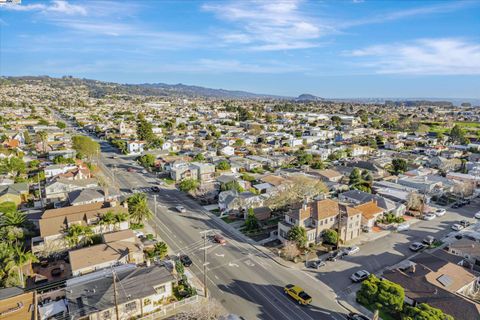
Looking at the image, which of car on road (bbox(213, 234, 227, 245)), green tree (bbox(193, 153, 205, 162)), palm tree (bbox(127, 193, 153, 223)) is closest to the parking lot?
car on road (bbox(213, 234, 227, 245))

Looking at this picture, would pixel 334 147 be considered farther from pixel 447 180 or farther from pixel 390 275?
pixel 390 275

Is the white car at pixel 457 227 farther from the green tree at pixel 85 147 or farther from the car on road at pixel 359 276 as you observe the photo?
the green tree at pixel 85 147

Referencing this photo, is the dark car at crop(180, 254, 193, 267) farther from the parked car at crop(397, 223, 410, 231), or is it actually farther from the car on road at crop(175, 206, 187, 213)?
the parked car at crop(397, 223, 410, 231)

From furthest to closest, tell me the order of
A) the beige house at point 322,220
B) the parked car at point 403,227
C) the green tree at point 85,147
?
the green tree at point 85,147 → the parked car at point 403,227 → the beige house at point 322,220

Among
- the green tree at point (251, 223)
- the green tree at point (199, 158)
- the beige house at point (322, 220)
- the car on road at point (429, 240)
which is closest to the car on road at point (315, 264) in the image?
the beige house at point (322, 220)

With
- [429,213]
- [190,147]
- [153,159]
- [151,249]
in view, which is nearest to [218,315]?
[151,249]

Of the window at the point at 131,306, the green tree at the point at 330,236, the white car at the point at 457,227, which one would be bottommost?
the window at the point at 131,306
